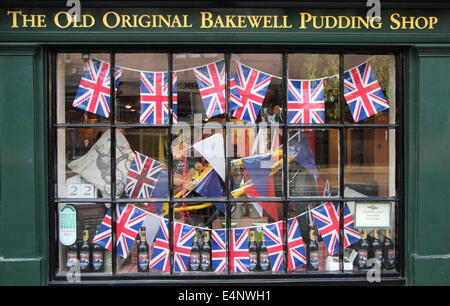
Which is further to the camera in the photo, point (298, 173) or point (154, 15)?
point (298, 173)

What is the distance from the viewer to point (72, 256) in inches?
218

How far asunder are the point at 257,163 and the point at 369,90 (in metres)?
1.66

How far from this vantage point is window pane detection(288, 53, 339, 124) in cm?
552

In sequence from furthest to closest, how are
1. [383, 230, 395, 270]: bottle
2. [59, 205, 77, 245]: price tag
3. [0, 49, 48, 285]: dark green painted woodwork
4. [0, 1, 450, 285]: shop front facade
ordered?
[383, 230, 395, 270]: bottle
[59, 205, 77, 245]: price tag
[0, 1, 450, 285]: shop front facade
[0, 49, 48, 285]: dark green painted woodwork

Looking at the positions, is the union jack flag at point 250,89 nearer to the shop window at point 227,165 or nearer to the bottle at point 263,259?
the shop window at point 227,165

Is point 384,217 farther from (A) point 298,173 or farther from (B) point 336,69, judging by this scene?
(B) point 336,69

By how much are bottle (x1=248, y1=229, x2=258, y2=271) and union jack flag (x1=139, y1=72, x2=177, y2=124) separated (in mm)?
1723

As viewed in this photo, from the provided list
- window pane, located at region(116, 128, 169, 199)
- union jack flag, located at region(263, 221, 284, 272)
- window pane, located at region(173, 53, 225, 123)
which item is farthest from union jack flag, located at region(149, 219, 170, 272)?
window pane, located at region(173, 53, 225, 123)

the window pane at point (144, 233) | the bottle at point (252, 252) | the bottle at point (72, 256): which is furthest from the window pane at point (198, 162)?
the bottle at point (72, 256)

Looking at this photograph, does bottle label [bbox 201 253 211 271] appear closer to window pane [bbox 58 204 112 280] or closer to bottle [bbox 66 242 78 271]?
window pane [bbox 58 204 112 280]

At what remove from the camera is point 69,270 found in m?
5.51

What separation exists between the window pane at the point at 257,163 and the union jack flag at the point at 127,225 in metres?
1.21
